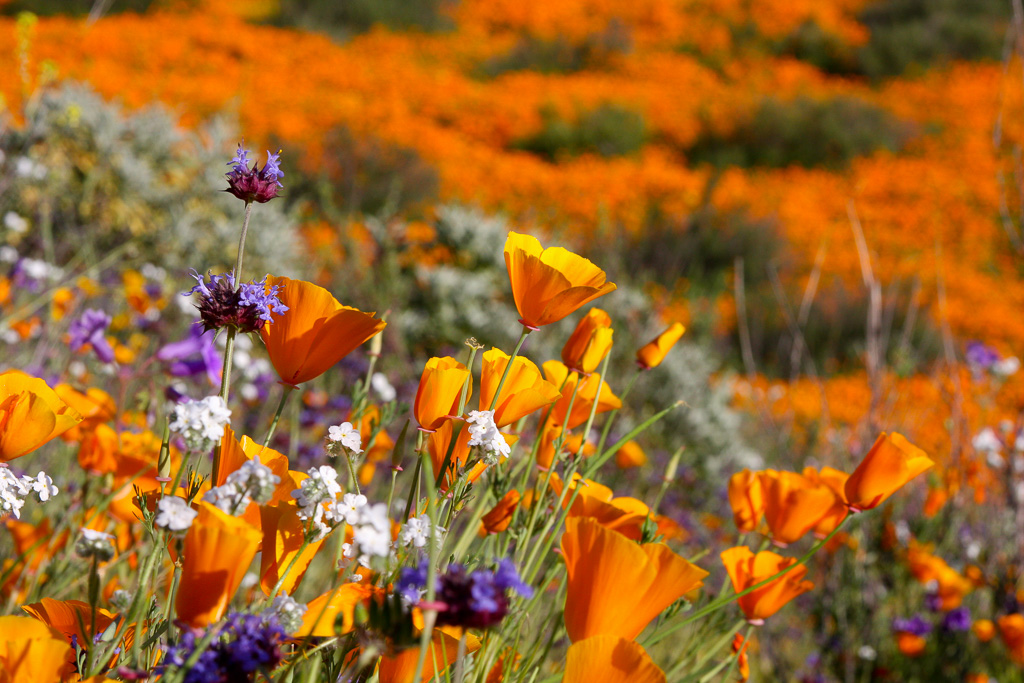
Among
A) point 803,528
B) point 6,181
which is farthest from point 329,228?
point 803,528

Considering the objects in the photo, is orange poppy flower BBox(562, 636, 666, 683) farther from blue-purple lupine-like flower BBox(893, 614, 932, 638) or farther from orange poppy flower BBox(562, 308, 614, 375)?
blue-purple lupine-like flower BBox(893, 614, 932, 638)

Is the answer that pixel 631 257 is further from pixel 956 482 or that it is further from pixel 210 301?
pixel 210 301

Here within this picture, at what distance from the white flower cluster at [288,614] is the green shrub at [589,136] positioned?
34.1 feet

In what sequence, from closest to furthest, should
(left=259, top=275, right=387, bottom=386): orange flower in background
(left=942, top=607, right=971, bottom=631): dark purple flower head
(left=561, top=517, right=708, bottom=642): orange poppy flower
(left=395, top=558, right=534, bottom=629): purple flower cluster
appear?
(left=395, top=558, right=534, bottom=629): purple flower cluster
(left=561, top=517, right=708, bottom=642): orange poppy flower
(left=259, top=275, right=387, bottom=386): orange flower in background
(left=942, top=607, right=971, bottom=631): dark purple flower head

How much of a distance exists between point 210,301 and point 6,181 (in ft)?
8.47

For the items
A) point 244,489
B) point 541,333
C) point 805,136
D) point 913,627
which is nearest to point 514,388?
point 244,489

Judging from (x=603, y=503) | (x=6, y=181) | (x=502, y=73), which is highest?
(x=603, y=503)

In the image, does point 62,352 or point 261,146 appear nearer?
point 62,352

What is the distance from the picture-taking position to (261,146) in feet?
25.6

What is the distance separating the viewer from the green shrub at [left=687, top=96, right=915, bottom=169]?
35.8ft

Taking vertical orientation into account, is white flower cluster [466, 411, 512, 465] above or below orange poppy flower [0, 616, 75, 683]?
above

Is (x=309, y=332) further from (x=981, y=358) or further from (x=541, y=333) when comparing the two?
(x=541, y=333)

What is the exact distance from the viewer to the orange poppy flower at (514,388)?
2.15 ft

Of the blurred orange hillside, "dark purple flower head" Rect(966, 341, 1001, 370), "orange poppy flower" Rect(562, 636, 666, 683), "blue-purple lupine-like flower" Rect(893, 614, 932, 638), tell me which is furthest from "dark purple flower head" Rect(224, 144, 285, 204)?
the blurred orange hillside
